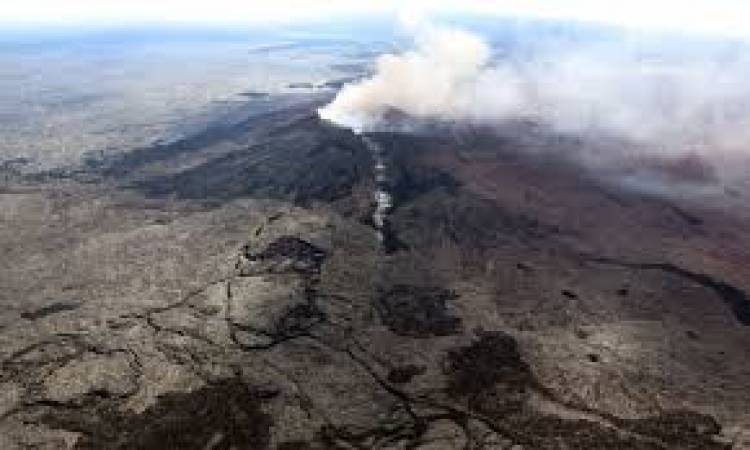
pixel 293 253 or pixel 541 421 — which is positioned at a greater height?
pixel 293 253

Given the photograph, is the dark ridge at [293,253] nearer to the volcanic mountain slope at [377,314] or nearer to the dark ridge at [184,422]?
the volcanic mountain slope at [377,314]

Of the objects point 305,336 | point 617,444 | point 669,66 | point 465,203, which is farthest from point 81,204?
point 669,66

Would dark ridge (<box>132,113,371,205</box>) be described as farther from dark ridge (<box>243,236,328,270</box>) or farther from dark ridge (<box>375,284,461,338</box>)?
dark ridge (<box>375,284,461,338</box>)

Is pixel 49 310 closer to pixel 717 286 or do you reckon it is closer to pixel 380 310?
pixel 380 310

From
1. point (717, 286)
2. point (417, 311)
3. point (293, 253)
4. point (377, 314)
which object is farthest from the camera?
point (293, 253)

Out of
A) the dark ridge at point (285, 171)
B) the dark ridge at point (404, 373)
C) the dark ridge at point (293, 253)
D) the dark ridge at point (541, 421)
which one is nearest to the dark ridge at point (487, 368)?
the dark ridge at point (541, 421)

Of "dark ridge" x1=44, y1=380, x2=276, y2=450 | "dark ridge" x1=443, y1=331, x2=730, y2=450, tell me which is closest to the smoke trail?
"dark ridge" x1=443, y1=331, x2=730, y2=450

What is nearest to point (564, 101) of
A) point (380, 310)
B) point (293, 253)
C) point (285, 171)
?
point (285, 171)

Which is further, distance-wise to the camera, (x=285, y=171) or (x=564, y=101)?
(x=564, y=101)
